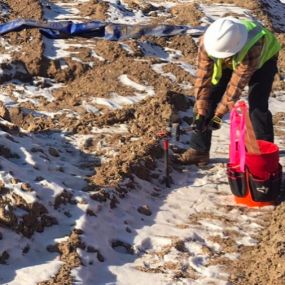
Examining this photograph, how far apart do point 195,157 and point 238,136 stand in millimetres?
749

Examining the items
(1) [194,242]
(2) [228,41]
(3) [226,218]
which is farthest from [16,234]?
(2) [228,41]

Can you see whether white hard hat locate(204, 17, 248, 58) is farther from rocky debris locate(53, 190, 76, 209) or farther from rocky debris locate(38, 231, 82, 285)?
rocky debris locate(38, 231, 82, 285)

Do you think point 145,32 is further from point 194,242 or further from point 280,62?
point 194,242

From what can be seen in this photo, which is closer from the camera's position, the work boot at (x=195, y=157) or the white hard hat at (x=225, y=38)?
the white hard hat at (x=225, y=38)

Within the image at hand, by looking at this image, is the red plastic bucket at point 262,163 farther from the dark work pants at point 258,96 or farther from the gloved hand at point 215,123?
the dark work pants at point 258,96

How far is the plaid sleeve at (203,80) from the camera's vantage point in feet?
17.4

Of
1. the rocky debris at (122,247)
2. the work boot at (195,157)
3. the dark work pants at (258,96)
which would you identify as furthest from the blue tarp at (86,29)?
the rocky debris at (122,247)

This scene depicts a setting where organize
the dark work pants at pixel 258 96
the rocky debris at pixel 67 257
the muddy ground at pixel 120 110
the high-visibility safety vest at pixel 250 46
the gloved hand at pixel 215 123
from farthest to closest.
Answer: the dark work pants at pixel 258 96 < the gloved hand at pixel 215 123 < the high-visibility safety vest at pixel 250 46 < the muddy ground at pixel 120 110 < the rocky debris at pixel 67 257

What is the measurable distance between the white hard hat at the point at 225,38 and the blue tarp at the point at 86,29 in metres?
3.94

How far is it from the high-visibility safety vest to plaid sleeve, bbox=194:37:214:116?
7cm

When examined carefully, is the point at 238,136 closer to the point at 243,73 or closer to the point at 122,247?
the point at 243,73

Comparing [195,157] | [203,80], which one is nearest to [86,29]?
[195,157]

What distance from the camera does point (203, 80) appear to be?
5.46 m

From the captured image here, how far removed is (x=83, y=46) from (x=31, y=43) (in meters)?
0.65
